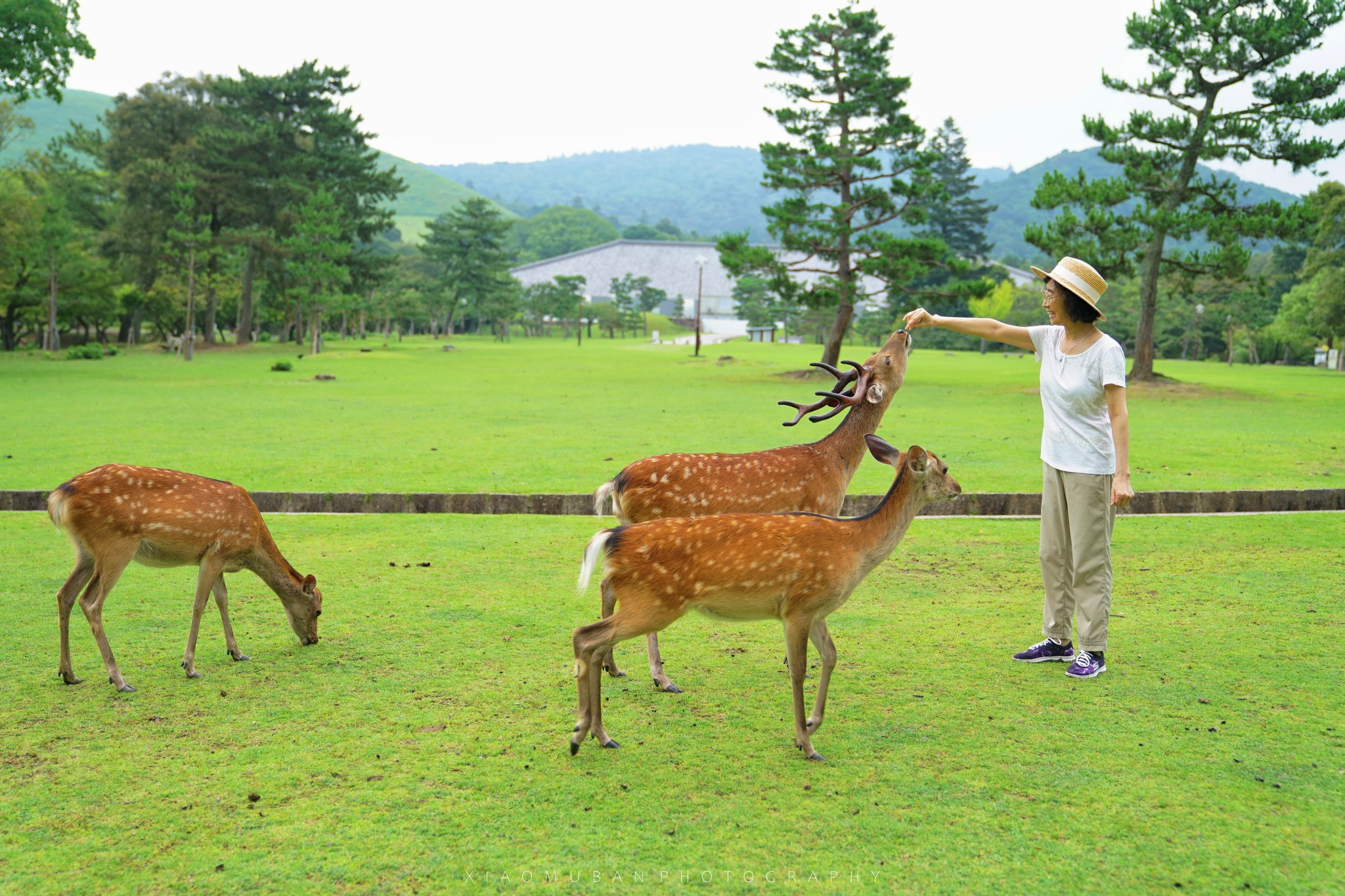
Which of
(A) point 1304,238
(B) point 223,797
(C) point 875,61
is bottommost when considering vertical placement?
(B) point 223,797

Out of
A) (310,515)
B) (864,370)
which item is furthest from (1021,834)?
(310,515)

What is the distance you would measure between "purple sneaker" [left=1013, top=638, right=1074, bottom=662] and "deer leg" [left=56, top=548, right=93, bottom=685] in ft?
17.2

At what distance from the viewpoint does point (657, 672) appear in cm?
544

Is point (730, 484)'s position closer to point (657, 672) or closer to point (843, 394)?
point (657, 672)

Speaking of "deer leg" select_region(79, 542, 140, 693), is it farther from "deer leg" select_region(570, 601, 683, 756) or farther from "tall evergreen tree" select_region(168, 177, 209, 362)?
"tall evergreen tree" select_region(168, 177, 209, 362)

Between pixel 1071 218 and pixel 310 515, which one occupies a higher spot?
pixel 1071 218

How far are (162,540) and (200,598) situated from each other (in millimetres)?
390

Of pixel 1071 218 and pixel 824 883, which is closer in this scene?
pixel 824 883

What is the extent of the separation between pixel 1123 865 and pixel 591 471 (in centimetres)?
884

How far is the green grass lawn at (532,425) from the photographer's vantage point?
11953mm

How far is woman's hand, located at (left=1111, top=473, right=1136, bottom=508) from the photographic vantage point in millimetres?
5508

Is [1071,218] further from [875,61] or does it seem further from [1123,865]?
[1123,865]

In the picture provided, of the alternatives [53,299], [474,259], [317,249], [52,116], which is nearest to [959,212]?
[474,259]

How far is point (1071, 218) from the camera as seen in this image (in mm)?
27609
